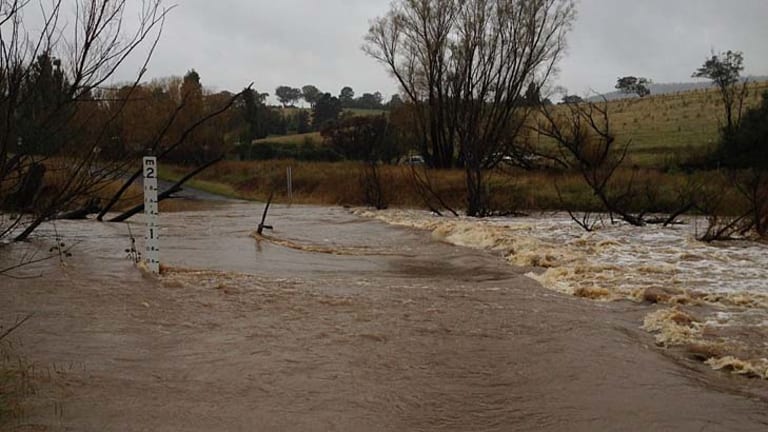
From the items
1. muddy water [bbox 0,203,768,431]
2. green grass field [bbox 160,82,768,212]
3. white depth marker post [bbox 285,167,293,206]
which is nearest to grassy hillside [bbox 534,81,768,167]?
green grass field [bbox 160,82,768,212]

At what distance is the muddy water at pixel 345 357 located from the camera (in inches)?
216

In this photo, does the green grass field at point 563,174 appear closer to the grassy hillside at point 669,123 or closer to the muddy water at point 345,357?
the grassy hillside at point 669,123

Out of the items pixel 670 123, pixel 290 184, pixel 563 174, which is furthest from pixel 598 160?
pixel 670 123

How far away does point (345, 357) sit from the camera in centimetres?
719

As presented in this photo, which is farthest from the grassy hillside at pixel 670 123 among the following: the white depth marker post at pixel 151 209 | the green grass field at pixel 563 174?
the white depth marker post at pixel 151 209

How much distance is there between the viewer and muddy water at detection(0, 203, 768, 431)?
549 cm

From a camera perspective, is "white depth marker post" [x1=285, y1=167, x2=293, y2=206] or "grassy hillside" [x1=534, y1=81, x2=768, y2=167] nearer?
"grassy hillside" [x1=534, y1=81, x2=768, y2=167]

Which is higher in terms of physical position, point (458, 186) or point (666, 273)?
point (458, 186)

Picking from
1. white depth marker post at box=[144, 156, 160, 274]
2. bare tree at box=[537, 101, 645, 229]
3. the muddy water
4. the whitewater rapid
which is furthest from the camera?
bare tree at box=[537, 101, 645, 229]

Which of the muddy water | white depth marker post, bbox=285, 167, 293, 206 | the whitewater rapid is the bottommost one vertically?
the muddy water

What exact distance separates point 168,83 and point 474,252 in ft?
189

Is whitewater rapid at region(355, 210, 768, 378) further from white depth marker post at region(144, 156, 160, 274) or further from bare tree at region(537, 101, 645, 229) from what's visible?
white depth marker post at region(144, 156, 160, 274)

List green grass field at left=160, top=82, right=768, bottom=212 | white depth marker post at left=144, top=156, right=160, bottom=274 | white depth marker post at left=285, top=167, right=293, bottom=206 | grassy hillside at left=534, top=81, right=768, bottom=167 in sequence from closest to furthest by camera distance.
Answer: white depth marker post at left=144, top=156, right=160, bottom=274 < green grass field at left=160, top=82, right=768, bottom=212 < grassy hillside at left=534, top=81, right=768, bottom=167 < white depth marker post at left=285, top=167, right=293, bottom=206

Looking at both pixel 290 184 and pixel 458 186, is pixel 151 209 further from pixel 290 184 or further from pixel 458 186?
pixel 290 184
